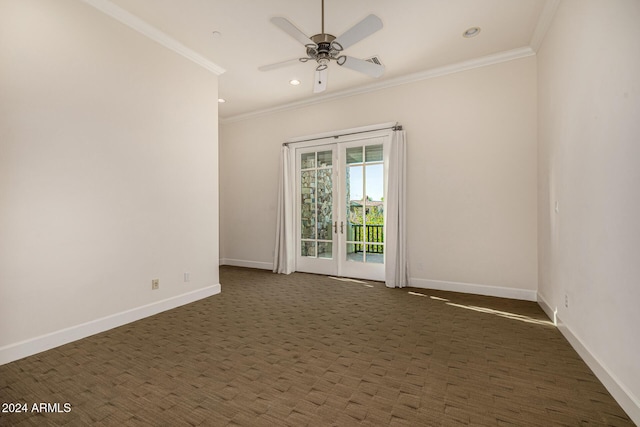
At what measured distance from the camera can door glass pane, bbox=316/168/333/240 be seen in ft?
18.1

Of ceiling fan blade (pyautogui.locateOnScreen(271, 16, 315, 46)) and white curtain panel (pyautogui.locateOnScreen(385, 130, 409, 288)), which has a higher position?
ceiling fan blade (pyautogui.locateOnScreen(271, 16, 315, 46))

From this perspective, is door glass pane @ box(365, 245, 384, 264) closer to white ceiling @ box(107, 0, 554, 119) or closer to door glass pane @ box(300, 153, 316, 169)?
door glass pane @ box(300, 153, 316, 169)

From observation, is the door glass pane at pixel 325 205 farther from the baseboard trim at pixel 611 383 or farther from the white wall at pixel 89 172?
the baseboard trim at pixel 611 383

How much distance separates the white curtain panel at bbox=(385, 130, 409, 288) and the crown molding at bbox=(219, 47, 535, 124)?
32.7 inches

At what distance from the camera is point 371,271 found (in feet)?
16.8

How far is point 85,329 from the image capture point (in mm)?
2887

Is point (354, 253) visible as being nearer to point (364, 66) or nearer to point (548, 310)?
point (548, 310)

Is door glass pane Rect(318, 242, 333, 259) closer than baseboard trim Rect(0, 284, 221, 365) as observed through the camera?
No

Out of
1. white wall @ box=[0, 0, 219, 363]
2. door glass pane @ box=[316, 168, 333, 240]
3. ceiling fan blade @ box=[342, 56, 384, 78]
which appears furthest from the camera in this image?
door glass pane @ box=[316, 168, 333, 240]

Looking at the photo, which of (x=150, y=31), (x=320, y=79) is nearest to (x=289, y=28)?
(x=320, y=79)

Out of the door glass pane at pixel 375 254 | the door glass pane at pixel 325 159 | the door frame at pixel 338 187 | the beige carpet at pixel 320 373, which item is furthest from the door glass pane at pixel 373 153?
the beige carpet at pixel 320 373

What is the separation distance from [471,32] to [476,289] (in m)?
3.27

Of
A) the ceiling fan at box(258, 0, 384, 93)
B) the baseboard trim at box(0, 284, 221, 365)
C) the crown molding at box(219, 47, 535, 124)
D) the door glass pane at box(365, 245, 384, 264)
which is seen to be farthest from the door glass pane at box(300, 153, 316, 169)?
the baseboard trim at box(0, 284, 221, 365)

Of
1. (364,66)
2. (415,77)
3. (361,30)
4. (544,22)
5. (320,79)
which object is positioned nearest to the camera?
(361,30)
